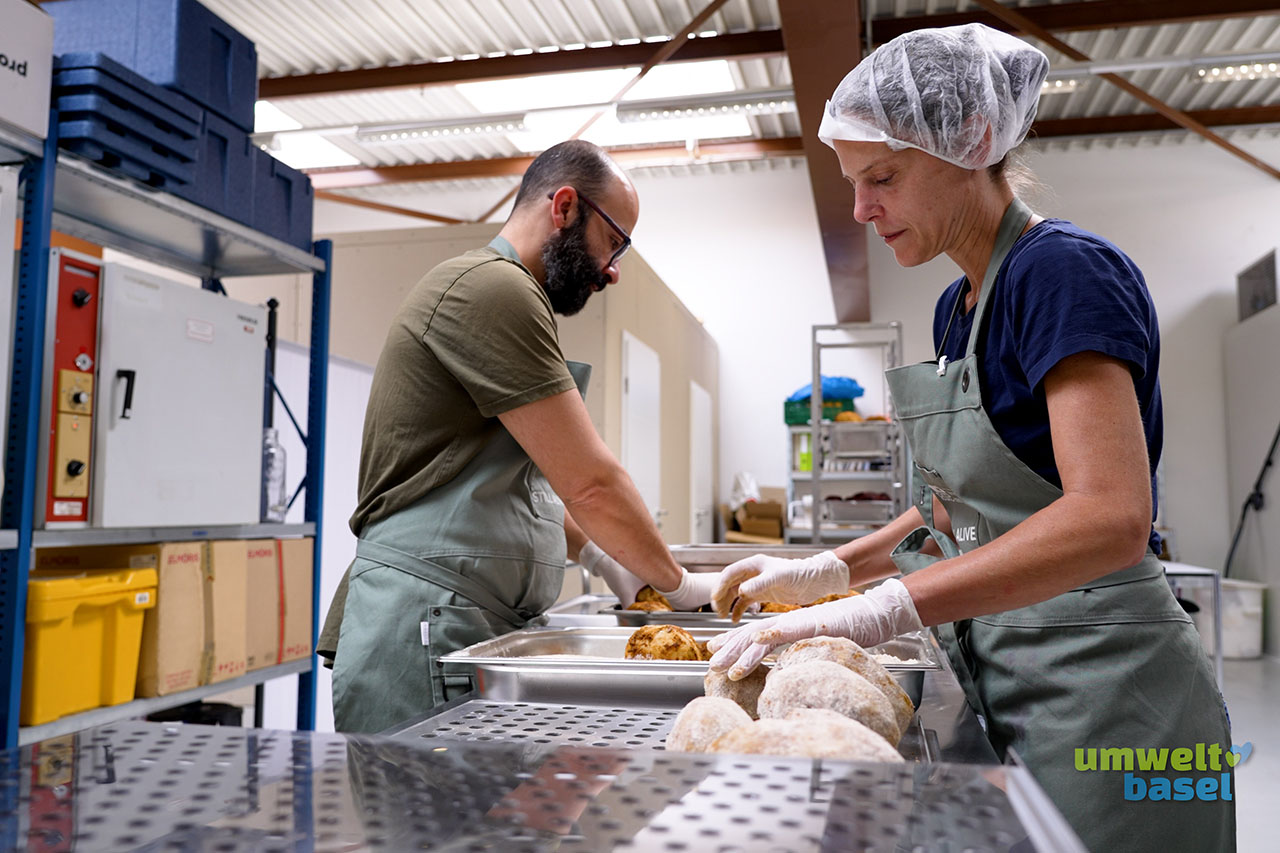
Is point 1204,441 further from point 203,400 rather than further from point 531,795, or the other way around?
point 531,795

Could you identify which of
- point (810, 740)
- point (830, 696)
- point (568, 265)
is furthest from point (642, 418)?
point (810, 740)

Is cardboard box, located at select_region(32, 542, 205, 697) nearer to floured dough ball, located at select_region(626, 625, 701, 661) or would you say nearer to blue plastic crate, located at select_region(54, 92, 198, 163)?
blue plastic crate, located at select_region(54, 92, 198, 163)

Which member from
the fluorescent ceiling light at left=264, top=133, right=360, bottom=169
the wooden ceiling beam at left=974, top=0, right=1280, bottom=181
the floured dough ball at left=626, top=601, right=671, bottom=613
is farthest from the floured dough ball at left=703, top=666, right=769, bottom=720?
the fluorescent ceiling light at left=264, top=133, right=360, bottom=169

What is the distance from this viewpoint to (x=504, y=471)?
156cm

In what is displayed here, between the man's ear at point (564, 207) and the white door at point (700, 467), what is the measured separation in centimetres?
596

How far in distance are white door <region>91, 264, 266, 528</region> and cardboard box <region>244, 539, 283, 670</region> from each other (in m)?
0.15

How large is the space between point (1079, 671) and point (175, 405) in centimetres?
254

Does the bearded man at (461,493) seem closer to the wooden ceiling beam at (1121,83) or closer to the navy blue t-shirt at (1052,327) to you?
the navy blue t-shirt at (1052,327)

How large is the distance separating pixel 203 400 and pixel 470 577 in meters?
1.74

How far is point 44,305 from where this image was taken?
7.49ft


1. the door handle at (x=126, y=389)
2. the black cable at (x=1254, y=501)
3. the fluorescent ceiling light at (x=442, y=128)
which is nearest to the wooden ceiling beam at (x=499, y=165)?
the fluorescent ceiling light at (x=442, y=128)

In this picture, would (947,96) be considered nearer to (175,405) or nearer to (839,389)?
(175,405)

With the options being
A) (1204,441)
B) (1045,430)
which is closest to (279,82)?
(1045,430)

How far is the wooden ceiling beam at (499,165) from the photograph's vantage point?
8492 mm
